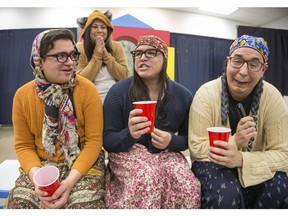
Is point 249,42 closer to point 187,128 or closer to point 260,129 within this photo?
point 260,129

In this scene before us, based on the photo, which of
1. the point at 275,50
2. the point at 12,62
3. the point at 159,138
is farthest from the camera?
the point at 275,50

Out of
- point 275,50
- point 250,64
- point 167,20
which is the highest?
point 167,20

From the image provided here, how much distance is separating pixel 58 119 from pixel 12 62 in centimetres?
436

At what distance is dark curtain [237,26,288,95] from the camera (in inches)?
255

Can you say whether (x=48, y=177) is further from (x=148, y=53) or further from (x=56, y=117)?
(x=148, y=53)

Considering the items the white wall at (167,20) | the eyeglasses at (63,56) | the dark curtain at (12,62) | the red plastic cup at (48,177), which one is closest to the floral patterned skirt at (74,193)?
the red plastic cup at (48,177)

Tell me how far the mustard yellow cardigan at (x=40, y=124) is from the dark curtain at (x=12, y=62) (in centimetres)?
237

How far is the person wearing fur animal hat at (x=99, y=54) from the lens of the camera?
2.16 meters

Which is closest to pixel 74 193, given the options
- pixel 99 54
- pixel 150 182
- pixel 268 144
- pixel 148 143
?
pixel 150 182

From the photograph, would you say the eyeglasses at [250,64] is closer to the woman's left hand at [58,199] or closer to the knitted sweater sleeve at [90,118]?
the knitted sweater sleeve at [90,118]

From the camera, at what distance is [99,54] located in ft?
7.03

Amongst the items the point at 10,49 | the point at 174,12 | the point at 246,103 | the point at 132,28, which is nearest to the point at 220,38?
the point at 174,12

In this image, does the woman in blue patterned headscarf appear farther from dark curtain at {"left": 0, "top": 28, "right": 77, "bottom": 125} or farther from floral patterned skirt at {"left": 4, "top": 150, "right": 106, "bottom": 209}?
dark curtain at {"left": 0, "top": 28, "right": 77, "bottom": 125}

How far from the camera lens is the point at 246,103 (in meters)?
1.54
